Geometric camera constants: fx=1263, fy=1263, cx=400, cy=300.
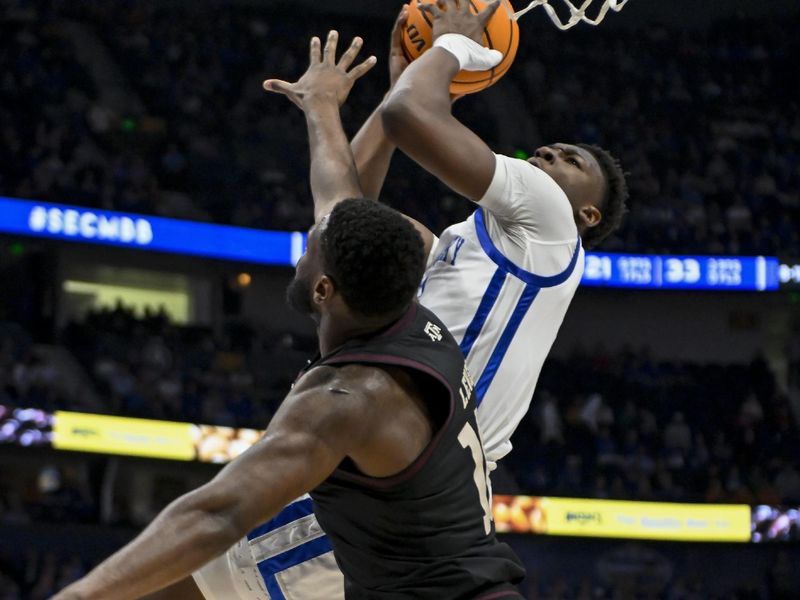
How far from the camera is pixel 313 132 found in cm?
380

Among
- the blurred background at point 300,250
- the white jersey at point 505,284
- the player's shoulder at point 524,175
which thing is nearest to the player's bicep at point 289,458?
the white jersey at point 505,284

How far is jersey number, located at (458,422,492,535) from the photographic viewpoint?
9.10 feet

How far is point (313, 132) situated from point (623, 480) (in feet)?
44.5

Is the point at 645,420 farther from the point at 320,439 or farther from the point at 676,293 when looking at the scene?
the point at 320,439

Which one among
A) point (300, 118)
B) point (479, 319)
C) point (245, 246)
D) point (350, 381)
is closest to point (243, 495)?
point (350, 381)

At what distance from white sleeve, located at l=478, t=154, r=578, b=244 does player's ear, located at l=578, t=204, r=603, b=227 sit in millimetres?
219

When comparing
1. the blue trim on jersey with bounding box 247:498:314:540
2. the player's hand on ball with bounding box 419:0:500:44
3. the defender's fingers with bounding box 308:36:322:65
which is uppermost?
the player's hand on ball with bounding box 419:0:500:44

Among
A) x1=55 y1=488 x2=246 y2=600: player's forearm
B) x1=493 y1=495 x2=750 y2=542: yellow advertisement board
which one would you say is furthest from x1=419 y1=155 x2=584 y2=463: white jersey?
x1=493 y1=495 x2=750 y2=542: yellow advertisement board

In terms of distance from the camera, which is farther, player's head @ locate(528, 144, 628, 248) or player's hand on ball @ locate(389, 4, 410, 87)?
player's hand on ball @ locate(389, 4, 410, 87)

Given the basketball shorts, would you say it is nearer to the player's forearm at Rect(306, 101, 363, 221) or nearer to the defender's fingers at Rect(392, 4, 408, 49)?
the player's forearm at Rect(306, 101, 363, 221)

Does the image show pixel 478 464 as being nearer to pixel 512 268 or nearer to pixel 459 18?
pixel 512 268

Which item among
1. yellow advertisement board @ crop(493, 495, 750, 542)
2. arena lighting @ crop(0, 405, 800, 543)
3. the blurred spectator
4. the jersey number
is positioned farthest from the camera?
the blurred spectator

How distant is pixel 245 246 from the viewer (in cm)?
1688

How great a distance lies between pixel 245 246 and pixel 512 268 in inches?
536
